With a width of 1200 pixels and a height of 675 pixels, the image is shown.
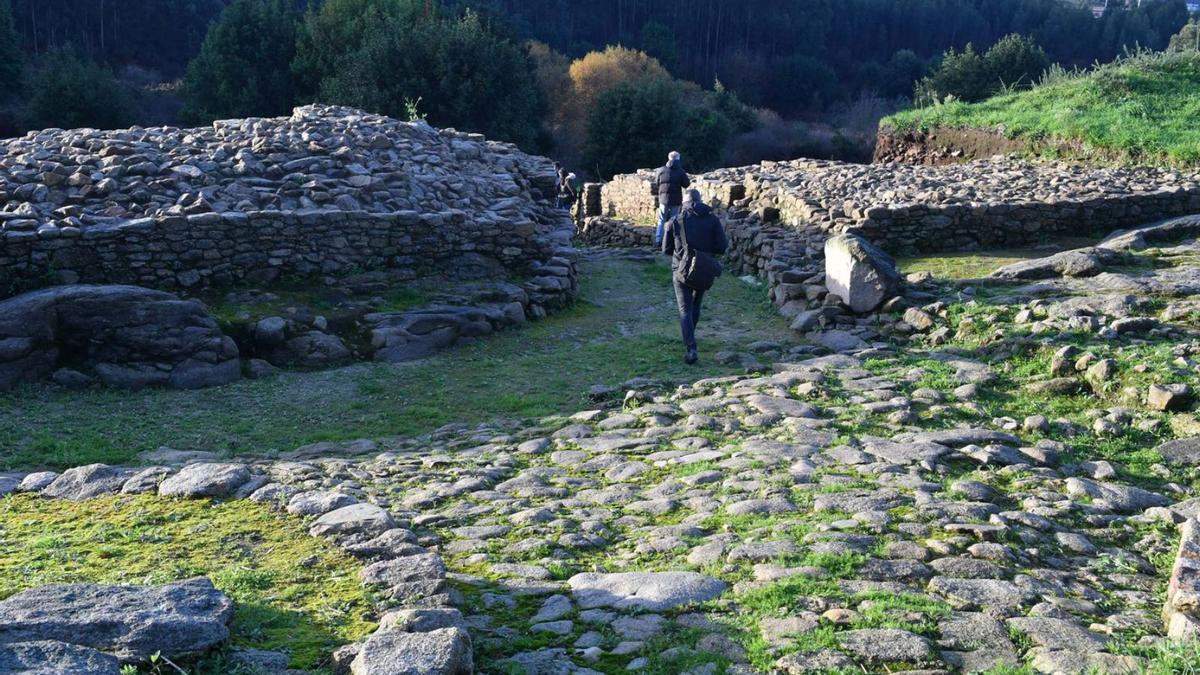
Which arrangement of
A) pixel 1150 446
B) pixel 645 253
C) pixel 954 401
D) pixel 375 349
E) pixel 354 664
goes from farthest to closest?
pixel 645 253, pixel 375 349, pixel 954 401, pixel 1150 446, pixel 354 664

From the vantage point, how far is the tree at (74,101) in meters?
36.1

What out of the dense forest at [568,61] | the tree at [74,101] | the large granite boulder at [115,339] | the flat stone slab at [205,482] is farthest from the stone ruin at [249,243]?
the tree at [74,101]

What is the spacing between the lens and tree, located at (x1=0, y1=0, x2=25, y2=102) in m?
40.1

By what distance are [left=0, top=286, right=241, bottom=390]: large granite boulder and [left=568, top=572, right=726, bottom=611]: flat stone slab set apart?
6.51 meters

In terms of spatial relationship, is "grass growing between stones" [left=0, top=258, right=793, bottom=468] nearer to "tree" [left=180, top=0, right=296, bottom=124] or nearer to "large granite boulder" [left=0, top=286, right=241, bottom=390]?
"large granite boulder" [left=0, top=286, right=241, bottom=390]

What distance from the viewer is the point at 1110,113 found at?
19.7 metres

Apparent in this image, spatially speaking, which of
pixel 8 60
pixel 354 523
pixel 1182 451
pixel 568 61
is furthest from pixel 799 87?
pixel 354 523

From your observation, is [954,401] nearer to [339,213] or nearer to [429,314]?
[429,314]

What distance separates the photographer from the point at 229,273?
39.4 ft

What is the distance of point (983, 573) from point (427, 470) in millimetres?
3911

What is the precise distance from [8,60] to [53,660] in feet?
143

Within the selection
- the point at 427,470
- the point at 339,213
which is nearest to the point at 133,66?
the point at 339,213

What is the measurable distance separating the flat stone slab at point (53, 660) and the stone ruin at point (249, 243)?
708cm

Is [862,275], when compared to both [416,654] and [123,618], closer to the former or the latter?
[416,654]
